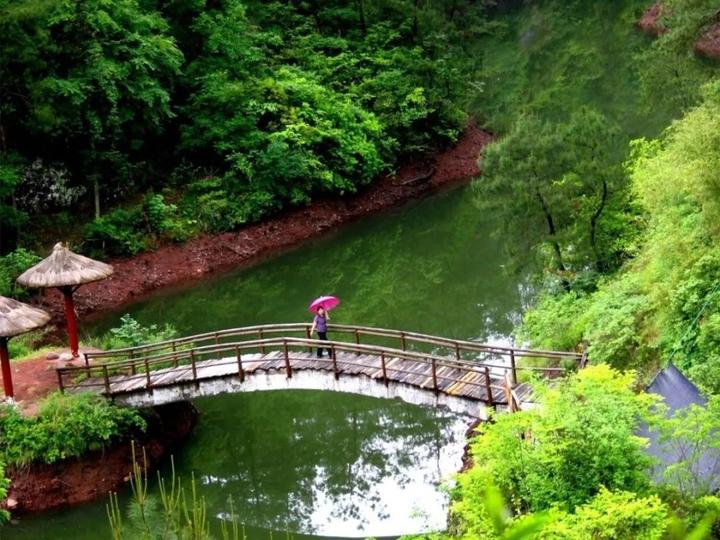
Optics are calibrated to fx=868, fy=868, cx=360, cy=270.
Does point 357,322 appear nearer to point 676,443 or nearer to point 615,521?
point 676,443

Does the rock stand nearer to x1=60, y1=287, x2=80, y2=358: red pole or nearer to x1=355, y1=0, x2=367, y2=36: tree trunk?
x1=355, y1=0, x2=367, y2=36: tree trunk

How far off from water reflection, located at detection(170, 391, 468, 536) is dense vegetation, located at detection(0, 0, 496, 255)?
11.4 metres

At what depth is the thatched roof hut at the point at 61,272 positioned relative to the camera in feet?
59.4

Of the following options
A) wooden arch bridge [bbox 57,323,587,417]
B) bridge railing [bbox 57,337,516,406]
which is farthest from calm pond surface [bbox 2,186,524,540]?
bridge railing [bbox 57,337,516,406]

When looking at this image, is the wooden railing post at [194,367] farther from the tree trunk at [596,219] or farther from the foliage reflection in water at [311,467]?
the tree trunk at [596,219]

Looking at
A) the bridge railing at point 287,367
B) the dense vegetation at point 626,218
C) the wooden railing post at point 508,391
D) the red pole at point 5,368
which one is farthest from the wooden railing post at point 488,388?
the red pole at point 5,368

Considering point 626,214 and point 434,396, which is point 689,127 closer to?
point 626,214

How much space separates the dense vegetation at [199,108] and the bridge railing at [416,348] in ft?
28.4

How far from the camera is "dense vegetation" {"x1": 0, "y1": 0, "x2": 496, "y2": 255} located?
27.6 metres

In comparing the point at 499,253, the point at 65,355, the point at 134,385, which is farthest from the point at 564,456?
the point at 499,253

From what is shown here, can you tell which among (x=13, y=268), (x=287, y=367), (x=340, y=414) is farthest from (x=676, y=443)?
(x=13, y=268)

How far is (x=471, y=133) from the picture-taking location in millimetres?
41781

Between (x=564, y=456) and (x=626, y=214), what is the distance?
11362 millimetres

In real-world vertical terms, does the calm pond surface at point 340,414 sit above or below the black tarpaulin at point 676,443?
above
